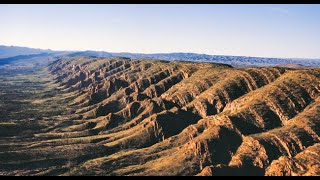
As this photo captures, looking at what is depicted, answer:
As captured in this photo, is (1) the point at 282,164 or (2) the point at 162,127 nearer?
(1) the point at 282,164

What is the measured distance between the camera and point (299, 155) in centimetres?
11625

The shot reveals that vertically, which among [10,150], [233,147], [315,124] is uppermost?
[315,124]

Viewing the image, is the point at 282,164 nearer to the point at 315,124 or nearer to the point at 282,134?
the point at 282,134

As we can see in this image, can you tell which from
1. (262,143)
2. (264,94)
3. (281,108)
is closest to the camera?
(262,143)

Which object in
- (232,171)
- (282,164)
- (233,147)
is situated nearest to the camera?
(282,164)

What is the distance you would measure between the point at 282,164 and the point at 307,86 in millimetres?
65701

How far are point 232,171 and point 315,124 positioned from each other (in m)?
38.6

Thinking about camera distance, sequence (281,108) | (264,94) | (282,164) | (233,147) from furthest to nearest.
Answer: (264,94)
(281,108)
(233,147)
(282,164)

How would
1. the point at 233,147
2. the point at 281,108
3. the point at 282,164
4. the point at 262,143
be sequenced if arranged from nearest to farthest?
the point at 282,164 < the point at 262,143 < the point at 233,147 < the point at 281,108

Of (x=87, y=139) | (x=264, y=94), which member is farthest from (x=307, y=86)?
(x=87, y=139)

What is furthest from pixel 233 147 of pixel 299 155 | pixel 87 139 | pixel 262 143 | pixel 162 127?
pixel 87 139

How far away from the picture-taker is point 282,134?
132 meters

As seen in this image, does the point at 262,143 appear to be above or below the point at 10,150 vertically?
above

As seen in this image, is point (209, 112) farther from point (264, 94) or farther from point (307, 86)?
point (307, 86)
